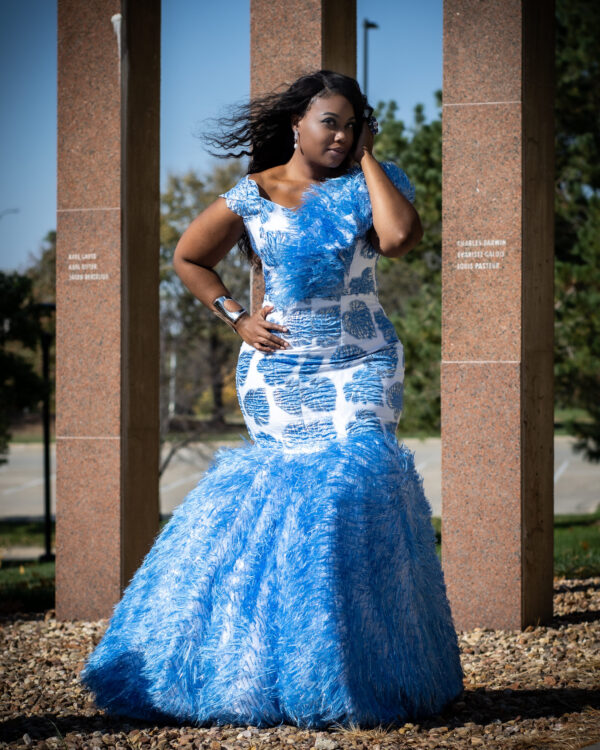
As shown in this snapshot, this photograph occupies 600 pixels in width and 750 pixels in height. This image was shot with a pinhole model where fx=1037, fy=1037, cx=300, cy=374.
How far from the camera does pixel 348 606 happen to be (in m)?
3.54

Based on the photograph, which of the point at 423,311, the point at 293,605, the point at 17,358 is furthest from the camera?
the point at 17,358

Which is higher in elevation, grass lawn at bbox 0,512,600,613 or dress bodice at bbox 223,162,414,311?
dress bodice at bbox 223,162,414,311

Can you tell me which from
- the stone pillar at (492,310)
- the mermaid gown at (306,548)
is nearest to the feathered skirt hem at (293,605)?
the mermaid gown at (306,548)

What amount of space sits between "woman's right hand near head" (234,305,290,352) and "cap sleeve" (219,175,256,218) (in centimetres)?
37

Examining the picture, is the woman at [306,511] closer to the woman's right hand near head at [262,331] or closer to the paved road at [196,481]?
the woman's right hand near head at [262,331]

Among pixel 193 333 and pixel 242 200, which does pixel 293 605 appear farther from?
pixel 193 333

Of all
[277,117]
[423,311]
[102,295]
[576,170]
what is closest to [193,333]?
[423,311]

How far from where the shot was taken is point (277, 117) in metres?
4.04

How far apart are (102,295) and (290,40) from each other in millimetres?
1920

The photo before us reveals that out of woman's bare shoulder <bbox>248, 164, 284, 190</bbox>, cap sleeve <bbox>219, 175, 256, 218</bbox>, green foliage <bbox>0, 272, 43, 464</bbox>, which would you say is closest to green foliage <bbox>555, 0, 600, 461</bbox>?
green foliage <bbox>0, 272, 43, 464</bbox>

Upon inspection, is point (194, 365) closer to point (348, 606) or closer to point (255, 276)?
point (255, 276)

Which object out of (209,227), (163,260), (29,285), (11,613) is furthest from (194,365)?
(209,227)

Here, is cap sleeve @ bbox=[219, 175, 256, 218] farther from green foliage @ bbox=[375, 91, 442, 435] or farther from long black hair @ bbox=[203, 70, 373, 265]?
green foliage @ bbox=[375, 91, 442, 435]

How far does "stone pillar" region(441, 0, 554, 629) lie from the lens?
18.9ft
